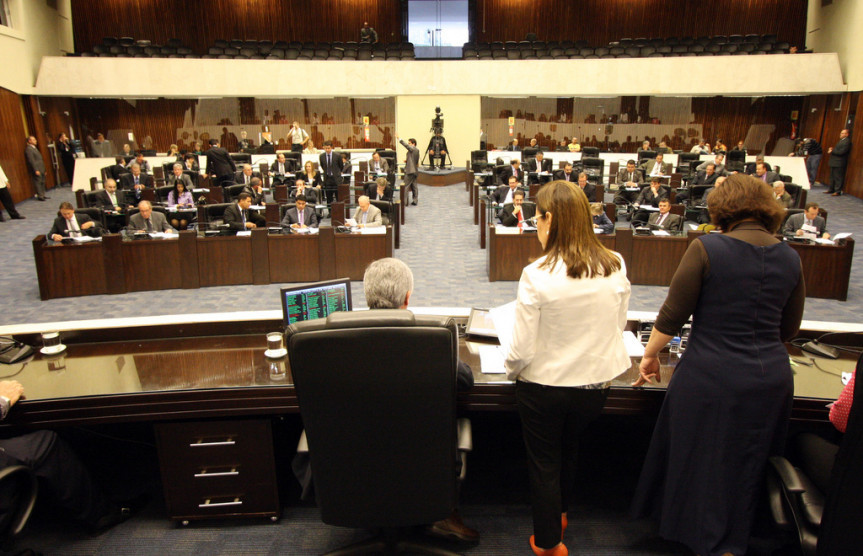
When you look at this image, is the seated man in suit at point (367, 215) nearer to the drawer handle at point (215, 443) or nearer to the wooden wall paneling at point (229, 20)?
the drawer handle at point (215, 443)

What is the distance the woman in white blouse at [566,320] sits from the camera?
6.82 feet

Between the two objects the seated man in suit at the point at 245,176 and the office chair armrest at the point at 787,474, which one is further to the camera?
the seated man in suit at the point at 245,176

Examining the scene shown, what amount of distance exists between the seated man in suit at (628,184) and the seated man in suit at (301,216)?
18.9 feet

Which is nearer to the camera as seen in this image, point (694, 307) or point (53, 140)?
point (694, 307)

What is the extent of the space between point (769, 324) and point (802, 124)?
1918 cm

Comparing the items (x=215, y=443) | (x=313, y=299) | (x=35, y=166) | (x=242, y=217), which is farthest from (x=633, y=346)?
(x=35, y=166)

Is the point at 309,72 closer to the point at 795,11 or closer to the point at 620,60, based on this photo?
the point at 620,60

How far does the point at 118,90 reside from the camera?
17.0m

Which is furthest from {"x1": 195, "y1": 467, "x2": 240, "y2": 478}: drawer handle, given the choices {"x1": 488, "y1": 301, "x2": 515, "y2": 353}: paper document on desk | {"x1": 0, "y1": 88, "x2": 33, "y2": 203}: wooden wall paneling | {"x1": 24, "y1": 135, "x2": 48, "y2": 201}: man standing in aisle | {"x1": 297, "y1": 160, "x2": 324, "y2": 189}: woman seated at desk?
{"x1": 24, "y1": 135, "x2": 48, "y2": 201}: man standing in aisle

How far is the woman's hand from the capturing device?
235 centimetres

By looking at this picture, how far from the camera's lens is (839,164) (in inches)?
558

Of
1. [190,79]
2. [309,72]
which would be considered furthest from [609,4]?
[190,79]

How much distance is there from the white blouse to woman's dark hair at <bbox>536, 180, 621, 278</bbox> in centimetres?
3

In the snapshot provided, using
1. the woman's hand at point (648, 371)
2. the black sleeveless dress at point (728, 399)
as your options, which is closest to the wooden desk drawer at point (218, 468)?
the woman's hand at point (648, 371)
